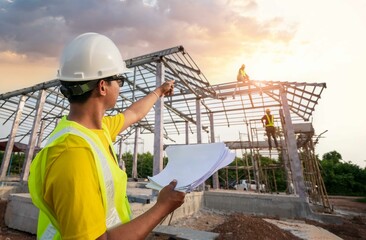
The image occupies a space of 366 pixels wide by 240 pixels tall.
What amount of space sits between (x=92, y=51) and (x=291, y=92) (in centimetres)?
1223

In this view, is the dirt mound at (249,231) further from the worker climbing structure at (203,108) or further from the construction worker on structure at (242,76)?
the construction worker on structure at (242,76)

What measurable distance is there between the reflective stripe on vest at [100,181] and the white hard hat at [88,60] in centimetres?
32

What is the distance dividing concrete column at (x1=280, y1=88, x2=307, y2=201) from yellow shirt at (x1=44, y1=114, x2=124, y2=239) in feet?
35.7

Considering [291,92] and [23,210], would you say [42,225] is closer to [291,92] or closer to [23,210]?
[23,210]

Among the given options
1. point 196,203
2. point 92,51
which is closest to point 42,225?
point 92,51

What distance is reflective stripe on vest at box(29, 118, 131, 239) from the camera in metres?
0.92

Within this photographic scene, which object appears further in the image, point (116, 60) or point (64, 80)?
point (116, 60)

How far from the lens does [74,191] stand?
2.56 feet

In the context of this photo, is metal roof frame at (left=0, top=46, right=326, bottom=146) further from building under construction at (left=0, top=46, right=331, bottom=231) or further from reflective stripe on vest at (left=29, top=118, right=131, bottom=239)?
reflective stripe on vest at (left=29, top=118, right=131, bottom=239)

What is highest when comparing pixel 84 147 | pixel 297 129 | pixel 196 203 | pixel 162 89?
pixel 297 129

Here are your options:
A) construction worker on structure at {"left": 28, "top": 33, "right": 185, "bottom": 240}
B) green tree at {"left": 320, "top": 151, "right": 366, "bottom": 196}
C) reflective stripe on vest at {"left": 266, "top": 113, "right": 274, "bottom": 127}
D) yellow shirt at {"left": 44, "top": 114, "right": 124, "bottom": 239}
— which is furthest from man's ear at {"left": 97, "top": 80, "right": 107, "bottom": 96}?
green tree at {"left": 320, "top": 151, "right": 366, "bottom": 196}

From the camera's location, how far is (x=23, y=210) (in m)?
5.75

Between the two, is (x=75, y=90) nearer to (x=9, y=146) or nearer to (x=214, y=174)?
(x=214, y=174)

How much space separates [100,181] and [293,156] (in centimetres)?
1105
